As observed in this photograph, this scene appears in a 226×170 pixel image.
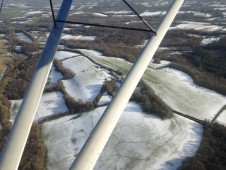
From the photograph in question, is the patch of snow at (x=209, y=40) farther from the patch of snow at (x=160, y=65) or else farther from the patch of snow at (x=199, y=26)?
the patch of snow at (x=160, y=65)

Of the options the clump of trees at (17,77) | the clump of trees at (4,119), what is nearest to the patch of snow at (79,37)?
the clump of trees at (17,77)

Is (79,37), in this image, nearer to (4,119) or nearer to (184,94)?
(184,94)

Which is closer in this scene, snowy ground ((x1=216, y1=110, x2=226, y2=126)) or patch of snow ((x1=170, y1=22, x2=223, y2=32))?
snowy ground ((x1=216, y1=110, x2=226, y2=126))

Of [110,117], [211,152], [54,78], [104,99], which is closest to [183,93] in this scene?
[104,99]

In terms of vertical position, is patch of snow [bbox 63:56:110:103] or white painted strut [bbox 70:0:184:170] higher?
white painted strut [bbox 70:0:184:170]

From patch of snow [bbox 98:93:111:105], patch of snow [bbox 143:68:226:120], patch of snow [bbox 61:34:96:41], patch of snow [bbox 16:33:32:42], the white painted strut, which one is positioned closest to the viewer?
the white painted strut

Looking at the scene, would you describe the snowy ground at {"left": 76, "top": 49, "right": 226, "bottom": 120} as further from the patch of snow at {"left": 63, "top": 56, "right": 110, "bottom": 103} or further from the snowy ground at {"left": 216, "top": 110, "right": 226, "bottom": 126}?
the patch of snow at {"left": 63, "top": 56, "right": 110, "bottom": 103}

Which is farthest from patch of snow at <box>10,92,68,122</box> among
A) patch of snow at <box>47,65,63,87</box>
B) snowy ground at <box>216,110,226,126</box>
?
snowy ground at <box>216,110,226,126</box>
